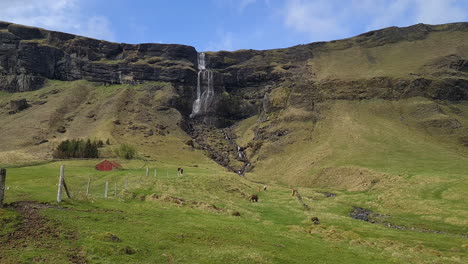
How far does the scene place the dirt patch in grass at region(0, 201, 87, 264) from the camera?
51.5ft

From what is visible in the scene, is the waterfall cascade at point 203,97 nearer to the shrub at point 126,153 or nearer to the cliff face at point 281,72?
the cliff face at point 281,72

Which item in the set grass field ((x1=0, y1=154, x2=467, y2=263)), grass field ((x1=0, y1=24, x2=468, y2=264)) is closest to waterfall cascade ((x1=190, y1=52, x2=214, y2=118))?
grass field ((x1=0, y1=24, x2=468, y2=264))

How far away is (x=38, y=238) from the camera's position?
57.2 feet

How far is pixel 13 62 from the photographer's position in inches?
7416

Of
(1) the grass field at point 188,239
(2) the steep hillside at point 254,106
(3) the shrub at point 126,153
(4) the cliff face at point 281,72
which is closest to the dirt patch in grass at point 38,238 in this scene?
(1) the grass field at point 188,239

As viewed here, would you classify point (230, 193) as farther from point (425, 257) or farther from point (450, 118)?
point (450, 118)

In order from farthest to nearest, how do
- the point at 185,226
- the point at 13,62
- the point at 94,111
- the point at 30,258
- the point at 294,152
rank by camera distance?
the point at 13,62 → the point at 94,111 → the point at 294,152 → the point at 185,226 → the point at 30,258

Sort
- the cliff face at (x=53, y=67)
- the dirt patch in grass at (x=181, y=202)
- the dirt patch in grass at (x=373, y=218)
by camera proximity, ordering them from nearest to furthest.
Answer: the dirt patch in grass at (x=181, y=202), the dirt patch in grass at (x=373, y=218), the cliff face at (x=53, y=67)

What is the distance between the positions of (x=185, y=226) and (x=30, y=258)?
11.3 metres

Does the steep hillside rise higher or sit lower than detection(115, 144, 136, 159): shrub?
higher

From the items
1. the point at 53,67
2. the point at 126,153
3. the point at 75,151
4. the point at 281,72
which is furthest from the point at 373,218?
the point at 53,67

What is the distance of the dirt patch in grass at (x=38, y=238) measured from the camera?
51.5 feet

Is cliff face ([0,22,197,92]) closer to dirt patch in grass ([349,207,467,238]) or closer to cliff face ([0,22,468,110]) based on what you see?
cliff face ([0,22,468,110])

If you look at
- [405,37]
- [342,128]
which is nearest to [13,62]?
[342,128]
